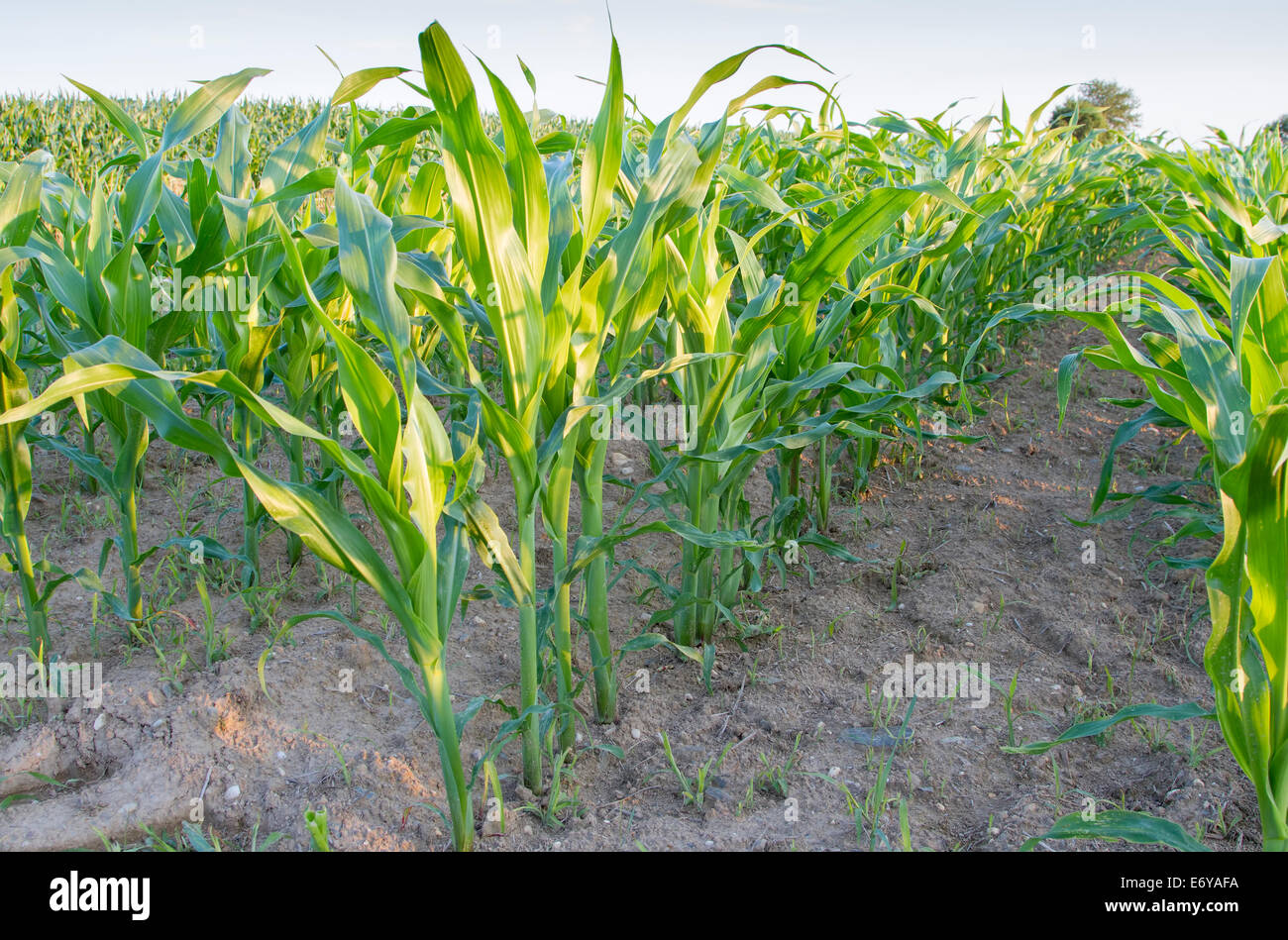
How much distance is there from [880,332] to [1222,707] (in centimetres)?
146

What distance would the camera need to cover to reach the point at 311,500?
1239mm

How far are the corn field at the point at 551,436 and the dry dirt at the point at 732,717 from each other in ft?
0.06

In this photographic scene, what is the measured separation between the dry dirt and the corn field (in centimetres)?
2

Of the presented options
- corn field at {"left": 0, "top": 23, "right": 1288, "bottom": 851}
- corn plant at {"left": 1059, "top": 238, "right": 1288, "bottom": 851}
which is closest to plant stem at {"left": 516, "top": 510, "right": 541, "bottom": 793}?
corn field at {"left": 0, "top": 23, "right": 1288, "bottom": 851}

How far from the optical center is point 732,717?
1.87 metres

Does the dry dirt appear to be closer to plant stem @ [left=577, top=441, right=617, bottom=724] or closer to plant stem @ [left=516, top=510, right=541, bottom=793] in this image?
plant stem @ [left=577, top=441, right=617, bottom=724]

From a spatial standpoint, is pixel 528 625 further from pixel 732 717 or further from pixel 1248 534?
pixel 1248 534

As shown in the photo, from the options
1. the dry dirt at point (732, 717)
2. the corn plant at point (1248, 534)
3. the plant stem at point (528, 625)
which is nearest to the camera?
the corn plant at point (1248, 534)

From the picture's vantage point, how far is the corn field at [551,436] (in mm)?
1219

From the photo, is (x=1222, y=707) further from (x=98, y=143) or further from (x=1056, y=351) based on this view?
(x=98, y=143)

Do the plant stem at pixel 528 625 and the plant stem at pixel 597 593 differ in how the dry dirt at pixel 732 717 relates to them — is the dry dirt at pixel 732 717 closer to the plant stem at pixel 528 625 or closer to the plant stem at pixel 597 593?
the plant stem at pixel 597 593

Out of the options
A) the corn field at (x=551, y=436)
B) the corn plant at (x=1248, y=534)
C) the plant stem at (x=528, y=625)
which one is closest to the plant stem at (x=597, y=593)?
the corn field at (x=551, y=436)

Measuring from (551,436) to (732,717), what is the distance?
2.73ft
